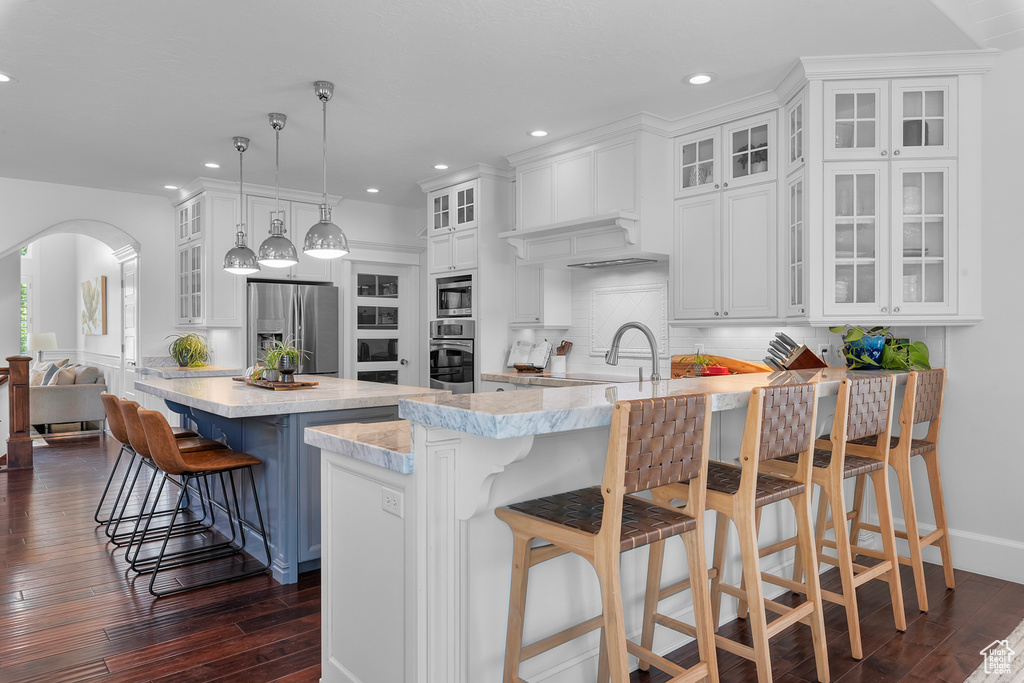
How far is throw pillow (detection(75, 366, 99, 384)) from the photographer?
814 cm

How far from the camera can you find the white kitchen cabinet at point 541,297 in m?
5.57

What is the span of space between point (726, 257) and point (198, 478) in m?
3.43

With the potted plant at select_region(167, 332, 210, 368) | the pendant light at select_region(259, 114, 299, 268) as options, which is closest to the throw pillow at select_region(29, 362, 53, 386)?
the potted plant at select_region(167, 332, 210, 368)

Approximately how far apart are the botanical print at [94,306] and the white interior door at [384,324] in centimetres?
422

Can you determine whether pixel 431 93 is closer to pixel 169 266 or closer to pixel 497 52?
pixel 497 52

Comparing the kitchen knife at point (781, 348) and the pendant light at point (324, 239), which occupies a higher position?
the pendant light at point (324, 239)

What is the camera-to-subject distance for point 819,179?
3.55m

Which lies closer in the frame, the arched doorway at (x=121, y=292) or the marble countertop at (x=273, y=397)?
the marble countertop at (x=273, y=397)

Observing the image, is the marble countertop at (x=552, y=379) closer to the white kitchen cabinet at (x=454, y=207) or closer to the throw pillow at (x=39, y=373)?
the white kitchen cabinet at (x=454, y=207)

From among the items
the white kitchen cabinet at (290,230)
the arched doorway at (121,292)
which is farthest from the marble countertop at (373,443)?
the arched doorway at (121,292)

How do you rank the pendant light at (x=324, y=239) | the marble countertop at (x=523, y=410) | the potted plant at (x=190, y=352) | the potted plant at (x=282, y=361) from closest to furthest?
1. the marble countertop at (x=523, y=410)
2. the pendant light at (x=324, y=239)
3. the potted plant at (x=282, y=361)
4. the potted plant at (x=190, y=352)

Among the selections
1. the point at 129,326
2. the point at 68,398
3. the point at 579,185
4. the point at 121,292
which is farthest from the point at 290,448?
the point at 68,398

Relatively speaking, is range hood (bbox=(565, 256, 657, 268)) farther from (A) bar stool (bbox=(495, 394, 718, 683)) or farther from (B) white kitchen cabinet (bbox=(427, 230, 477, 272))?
(A) bar stool (bbox=(495, 394, 718, 683))

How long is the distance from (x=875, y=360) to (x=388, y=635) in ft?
9.56
